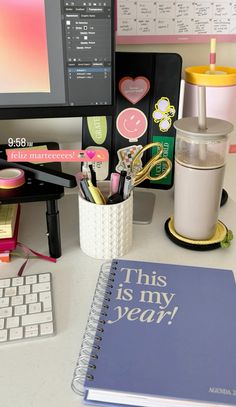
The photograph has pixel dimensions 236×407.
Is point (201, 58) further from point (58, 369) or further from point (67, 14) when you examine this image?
Answer: point (58, 369)

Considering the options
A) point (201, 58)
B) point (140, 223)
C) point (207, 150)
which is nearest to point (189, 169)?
point (207, 150)

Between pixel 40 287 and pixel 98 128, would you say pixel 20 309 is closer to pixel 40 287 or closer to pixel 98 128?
pixel 40 287

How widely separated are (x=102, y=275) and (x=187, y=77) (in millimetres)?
484

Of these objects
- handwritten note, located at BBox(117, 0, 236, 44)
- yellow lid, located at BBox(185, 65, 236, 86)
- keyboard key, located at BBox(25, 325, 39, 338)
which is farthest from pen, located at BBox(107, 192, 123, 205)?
handwritten note, located at BBox(117, 0, 236, 44)

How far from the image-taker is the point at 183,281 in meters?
0.65

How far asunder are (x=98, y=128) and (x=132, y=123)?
0.25 feet

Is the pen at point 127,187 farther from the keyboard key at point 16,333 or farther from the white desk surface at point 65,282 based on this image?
the keyboard key at point 16,333

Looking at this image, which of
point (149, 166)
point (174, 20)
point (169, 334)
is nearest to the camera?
point (169, 334)

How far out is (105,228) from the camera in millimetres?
697

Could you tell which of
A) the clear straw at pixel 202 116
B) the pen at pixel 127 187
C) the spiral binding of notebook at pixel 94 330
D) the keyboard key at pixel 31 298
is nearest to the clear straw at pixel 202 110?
the clear straw at pixel 202 116

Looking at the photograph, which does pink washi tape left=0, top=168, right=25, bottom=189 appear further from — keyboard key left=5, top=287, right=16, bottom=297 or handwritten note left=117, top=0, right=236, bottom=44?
handwritten note left=117, top=0, right=236, bottom=44

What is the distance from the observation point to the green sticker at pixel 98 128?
935 millimetres

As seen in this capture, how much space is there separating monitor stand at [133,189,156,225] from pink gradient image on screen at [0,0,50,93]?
0.95 ft

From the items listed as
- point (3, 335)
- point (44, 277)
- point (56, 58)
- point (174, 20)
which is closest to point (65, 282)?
point (44, 277)
